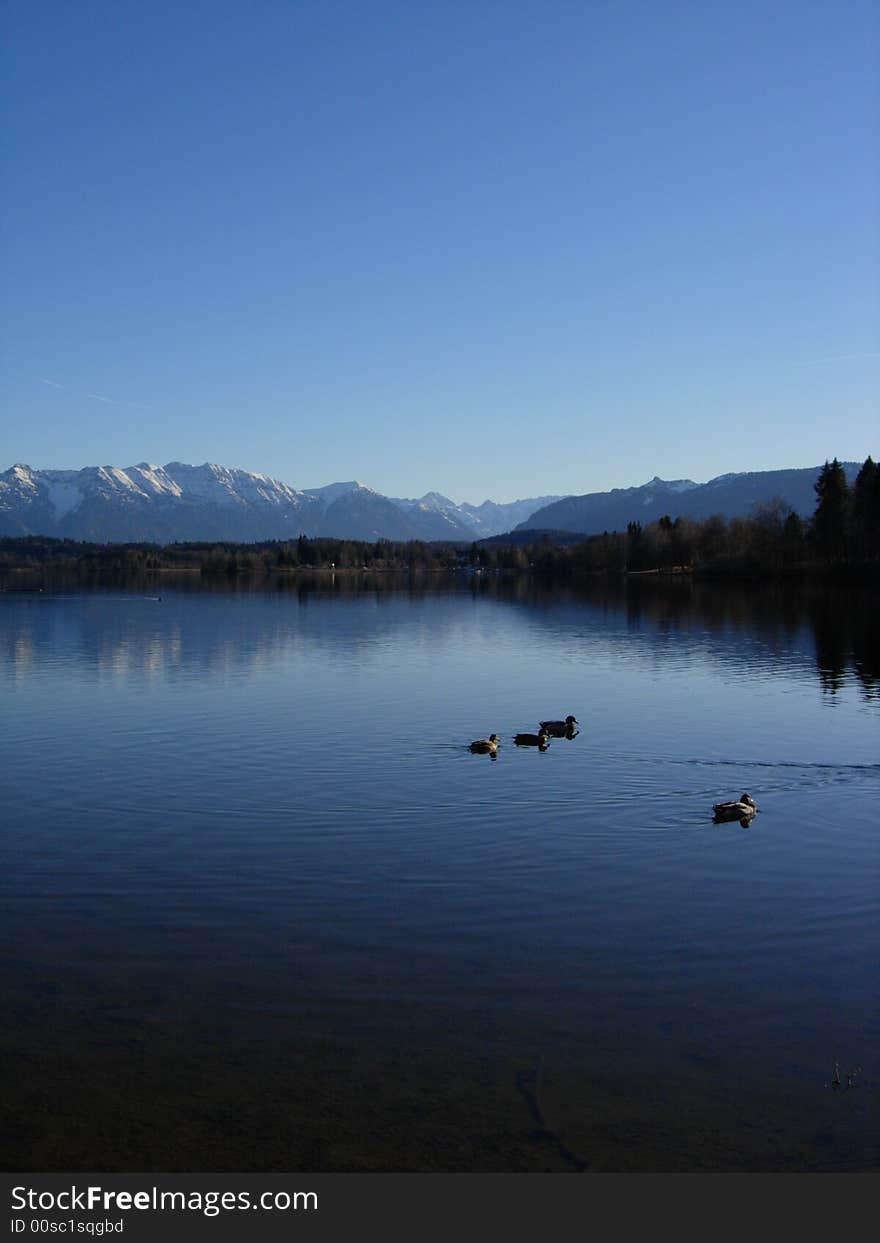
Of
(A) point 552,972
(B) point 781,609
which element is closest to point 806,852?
(A) point 552,972

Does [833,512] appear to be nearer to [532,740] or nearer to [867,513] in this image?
[867,513]

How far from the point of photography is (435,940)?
15531 millimetres

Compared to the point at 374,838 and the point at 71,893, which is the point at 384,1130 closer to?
the point at 71,893

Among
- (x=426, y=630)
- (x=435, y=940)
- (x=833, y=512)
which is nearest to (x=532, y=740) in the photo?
(x=435, y=940)

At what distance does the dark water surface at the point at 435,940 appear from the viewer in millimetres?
10484

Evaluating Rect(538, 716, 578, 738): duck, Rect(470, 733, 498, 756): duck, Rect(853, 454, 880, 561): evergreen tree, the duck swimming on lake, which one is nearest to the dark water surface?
Rect(538, 716, 578, 738): duck

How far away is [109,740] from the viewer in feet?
107

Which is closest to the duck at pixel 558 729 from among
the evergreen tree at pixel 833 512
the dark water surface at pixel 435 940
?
the dark water surface at pixel 435 940

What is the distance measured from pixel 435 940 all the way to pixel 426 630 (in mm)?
66300

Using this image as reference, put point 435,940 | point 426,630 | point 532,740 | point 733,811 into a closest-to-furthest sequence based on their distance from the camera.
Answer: point 435,940 < point 733,811 < point 532,740 < point 426,630

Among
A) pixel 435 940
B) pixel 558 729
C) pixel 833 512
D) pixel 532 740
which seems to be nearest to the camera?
pixel 435 940

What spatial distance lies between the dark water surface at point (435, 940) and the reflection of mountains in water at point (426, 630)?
17.2 metres

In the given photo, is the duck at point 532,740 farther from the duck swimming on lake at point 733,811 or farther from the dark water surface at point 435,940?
the duck swimming on lake at point 733,811

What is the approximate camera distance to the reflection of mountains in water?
55312 millimetres
